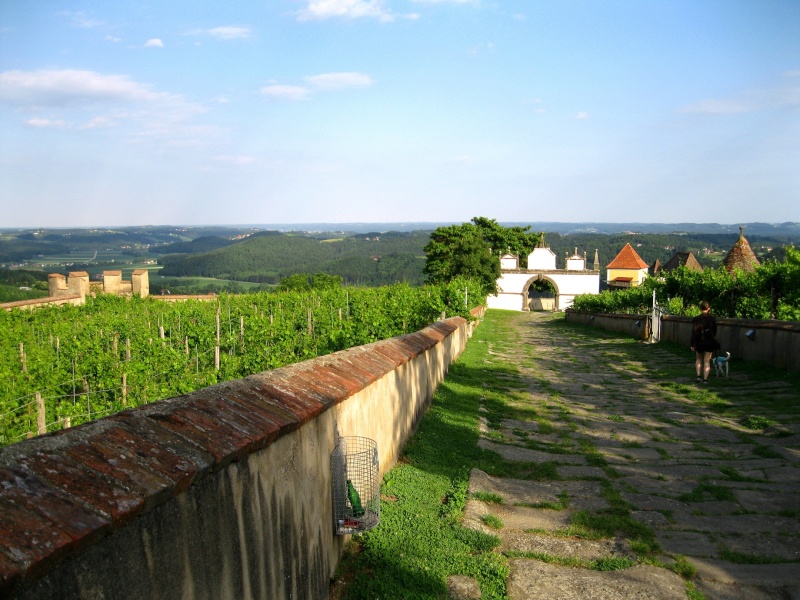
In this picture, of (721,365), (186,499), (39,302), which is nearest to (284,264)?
(39,302)

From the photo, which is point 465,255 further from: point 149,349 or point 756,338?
point 756,338

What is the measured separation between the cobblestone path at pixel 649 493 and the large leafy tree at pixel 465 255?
36435mm

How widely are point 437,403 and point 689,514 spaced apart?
473 centimetres

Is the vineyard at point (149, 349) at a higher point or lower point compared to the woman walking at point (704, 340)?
lower

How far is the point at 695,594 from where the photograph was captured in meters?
4.33

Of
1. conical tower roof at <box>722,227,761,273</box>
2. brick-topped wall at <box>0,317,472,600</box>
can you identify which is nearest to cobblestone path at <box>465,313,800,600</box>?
brick-topped wall at <box>0,317,472,600</box>

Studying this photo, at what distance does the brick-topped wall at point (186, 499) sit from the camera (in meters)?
1.72

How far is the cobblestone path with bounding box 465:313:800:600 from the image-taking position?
4625mm

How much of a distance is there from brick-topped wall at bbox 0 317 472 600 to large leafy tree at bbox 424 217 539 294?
42.9 meters

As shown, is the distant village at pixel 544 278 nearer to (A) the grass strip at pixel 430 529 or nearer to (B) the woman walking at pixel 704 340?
(B) the woman walking at pixel 704 340

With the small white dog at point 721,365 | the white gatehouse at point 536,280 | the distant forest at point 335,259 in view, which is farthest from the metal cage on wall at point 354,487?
the distant forest at point 335,259

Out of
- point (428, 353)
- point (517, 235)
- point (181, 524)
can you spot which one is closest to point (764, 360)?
point (428, 353)

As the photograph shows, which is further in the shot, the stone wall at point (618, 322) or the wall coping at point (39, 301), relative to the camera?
the wall coping at point (39, 301)

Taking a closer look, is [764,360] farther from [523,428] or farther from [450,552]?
[450,552]
